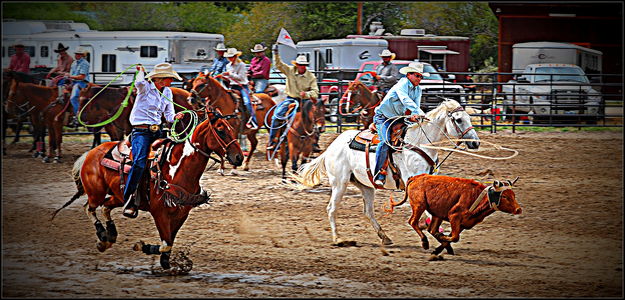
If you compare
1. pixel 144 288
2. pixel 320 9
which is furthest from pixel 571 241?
pixel 320 9

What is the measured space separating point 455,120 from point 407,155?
1.96ft

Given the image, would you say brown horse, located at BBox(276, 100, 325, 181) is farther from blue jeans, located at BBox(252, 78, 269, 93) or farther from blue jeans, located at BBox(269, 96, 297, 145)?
blue jeans, located at BBox(252, 78, 269, 93)

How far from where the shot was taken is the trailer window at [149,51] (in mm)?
21234

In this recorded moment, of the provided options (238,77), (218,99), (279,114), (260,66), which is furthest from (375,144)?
(260,66)

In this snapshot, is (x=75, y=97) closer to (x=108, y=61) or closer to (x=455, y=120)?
(x=108, y=61)

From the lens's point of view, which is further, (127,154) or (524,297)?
(127,154)

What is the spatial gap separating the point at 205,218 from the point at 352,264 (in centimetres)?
270

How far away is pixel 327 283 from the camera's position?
641cm

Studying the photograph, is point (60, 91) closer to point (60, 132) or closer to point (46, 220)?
point (60, 132)

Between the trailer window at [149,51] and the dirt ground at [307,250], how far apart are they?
975 centimetres

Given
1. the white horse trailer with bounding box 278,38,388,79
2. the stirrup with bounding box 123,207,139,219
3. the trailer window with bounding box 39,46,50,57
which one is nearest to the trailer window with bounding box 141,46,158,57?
the trailer window with bounding box 39,46,50,57

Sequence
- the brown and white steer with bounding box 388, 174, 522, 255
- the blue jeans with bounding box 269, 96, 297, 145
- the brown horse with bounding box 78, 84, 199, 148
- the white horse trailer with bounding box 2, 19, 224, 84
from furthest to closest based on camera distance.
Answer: the white horse trailer with bounding box 2, 19, 224, 84, the brown horse with bounding box 78, 84, 199, 148, the blue jeans with bounding box 269, 96, 297, 145, the brown and white steer with bounding box 388, 174, 522, 255

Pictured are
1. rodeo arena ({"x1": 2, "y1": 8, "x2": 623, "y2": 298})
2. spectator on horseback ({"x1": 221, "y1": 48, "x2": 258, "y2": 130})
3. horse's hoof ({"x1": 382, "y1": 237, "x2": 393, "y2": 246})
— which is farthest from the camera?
spectator on horseback ({"x1": 221, "y1": 48, "x2": 258, "y2": 130})

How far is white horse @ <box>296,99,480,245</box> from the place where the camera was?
784 cm
